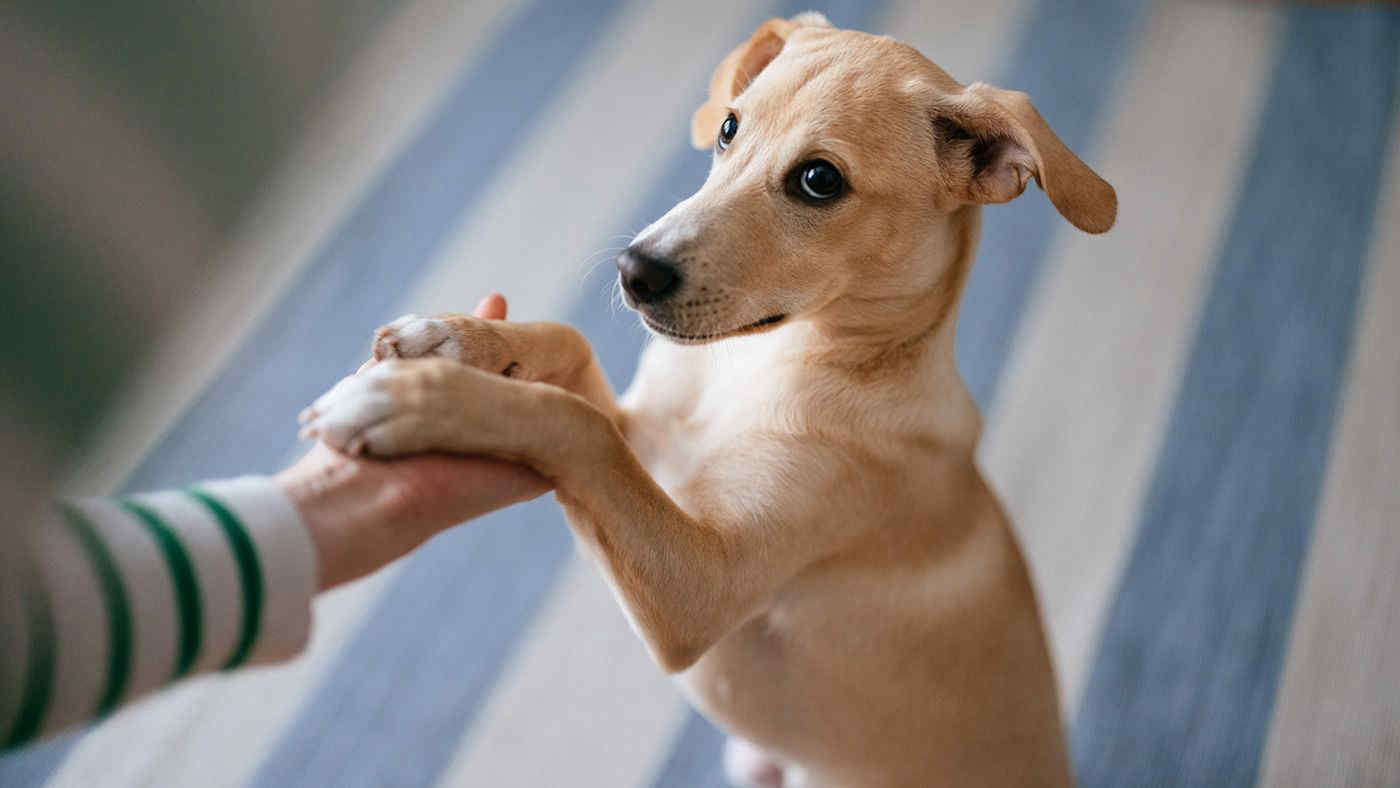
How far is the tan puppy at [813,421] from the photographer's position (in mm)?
1229

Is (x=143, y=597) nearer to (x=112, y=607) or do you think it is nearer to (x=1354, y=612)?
(x=112, y=607)

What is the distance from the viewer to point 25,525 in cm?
97

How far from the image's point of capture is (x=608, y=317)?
8.64ft

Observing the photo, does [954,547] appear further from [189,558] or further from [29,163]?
[29,163]

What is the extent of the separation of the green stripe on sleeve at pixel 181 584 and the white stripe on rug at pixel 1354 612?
6.17ft

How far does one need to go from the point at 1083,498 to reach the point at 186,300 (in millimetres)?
1894

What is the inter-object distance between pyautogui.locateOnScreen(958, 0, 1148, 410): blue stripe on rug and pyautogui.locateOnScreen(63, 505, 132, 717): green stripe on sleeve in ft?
6.38

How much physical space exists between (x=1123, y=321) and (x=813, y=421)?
1563 millimetres

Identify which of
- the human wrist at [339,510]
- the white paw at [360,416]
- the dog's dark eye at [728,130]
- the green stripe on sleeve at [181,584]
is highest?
the dog's dark eye at [728,130]

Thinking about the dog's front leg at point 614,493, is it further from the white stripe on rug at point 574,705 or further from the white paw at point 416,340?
the white stripe on rug at point 574,705

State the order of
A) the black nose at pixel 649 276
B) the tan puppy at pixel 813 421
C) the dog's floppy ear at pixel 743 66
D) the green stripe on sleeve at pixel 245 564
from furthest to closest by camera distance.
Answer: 1. the dog's floppy ear at pixel 743 66
2. the black nose at pixel 649 276
3. the tan puppy at pixel 813 421
4. the green stripe on sleeve at pixel 245 564

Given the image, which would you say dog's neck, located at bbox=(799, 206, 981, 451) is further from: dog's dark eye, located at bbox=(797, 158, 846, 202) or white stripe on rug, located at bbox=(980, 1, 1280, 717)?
white stripe on rug, located at bbox=(980, 1, 1280, 717)

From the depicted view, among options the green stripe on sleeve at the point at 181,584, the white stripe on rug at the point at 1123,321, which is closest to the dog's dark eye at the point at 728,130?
the green stripe on sleeve at the point at 181,584

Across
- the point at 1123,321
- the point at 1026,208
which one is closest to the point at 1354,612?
the point at 1123,321
